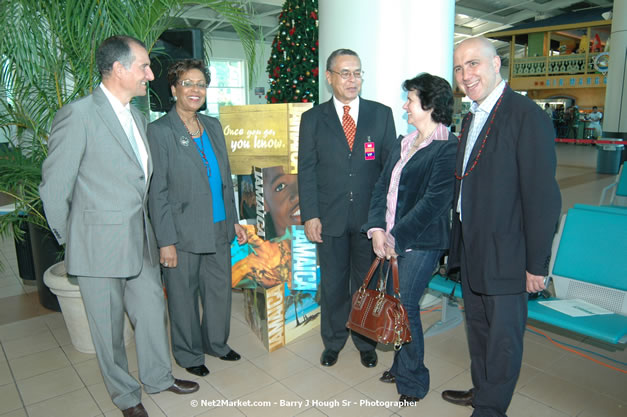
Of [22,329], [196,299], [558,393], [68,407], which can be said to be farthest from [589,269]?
[22,329]

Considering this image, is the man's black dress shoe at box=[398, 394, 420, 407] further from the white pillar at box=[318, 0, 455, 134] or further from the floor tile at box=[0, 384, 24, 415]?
the floor tile at box=[0, 384, 24, 415]

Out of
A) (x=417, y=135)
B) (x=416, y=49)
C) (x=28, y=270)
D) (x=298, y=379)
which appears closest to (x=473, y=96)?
(x=417, y=135)

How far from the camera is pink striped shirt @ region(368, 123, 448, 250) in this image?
2.28 m

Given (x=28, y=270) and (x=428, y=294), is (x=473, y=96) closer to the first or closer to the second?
(x=428, y=294)

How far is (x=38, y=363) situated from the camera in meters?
3.07

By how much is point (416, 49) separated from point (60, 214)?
2.64 m

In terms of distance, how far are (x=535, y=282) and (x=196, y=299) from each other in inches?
74.6

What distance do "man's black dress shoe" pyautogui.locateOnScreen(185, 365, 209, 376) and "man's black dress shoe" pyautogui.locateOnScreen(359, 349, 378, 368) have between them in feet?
3.18

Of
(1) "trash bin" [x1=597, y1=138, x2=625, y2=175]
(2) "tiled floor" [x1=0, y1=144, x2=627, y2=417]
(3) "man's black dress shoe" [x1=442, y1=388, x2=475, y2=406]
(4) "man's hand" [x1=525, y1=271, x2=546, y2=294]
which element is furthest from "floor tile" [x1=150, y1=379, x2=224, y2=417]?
(1) "trash bin" [x1=597, y1=138, x2=625, y2=175]

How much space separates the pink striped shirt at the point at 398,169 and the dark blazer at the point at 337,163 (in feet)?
1.04

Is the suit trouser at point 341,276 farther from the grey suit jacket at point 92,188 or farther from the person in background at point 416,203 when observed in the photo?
the grey suit jacket at point 92,188

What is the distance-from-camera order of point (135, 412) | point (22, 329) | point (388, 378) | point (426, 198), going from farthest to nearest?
point (22, 329) < point (388, 378) < point (135, 412) < point (426, 198)

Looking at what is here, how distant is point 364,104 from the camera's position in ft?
9.23

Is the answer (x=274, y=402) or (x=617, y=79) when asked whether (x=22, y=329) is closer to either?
(x=274, y=402)
